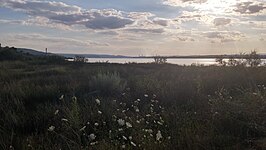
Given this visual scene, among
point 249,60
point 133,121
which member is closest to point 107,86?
point 133,121

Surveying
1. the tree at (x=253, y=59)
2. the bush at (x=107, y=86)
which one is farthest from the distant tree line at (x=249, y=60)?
the bush at (x=107, y=86)

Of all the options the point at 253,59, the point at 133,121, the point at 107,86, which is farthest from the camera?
the point at 253,59

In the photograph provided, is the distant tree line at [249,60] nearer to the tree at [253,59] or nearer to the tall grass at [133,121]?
the tree at [253,59]

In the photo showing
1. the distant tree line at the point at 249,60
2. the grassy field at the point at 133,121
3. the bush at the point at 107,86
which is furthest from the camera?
the distant tree line at the point at 249,60

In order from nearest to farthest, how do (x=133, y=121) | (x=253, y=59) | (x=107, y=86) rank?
(x=133, y=121), (x=107, y=86), (x=253, y=59)

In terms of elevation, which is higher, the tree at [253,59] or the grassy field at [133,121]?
the tree at [253,59]

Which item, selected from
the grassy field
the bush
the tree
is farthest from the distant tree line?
the bush

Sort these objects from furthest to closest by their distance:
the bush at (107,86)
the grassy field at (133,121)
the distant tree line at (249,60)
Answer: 1. the distant tree line at (249,60)
2. the bush at (107,86)
3. the grassy field at (133,121)

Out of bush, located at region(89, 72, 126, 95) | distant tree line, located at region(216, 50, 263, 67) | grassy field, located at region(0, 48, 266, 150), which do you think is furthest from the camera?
distant tree line, located at region(216, 50, 263, 67)

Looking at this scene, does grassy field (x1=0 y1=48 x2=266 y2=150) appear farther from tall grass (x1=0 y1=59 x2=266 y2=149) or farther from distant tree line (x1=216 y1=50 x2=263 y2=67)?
distant tree line (x1=216 y1=50 x2=263 y2=67)

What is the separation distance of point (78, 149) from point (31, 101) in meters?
5.36

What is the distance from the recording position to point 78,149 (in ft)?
15.8

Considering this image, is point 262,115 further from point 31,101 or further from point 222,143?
point 31,101

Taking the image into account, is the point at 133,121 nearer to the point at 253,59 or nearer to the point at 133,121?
the point at 133,121
